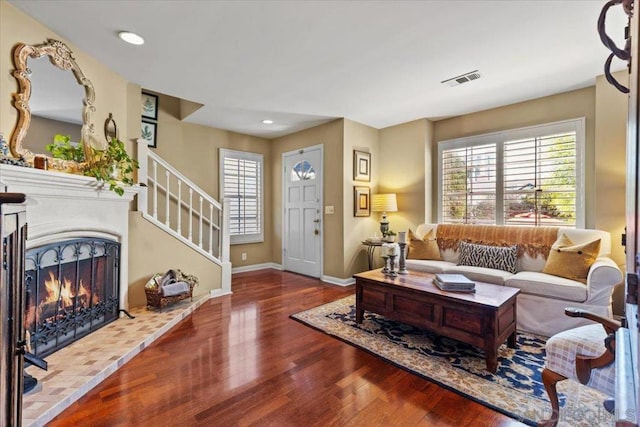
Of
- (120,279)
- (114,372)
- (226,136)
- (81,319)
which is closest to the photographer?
(114,372)

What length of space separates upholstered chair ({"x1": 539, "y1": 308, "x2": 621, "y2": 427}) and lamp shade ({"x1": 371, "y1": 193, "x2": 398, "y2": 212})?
10.1 feet

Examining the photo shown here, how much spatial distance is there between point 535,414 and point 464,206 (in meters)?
3.01

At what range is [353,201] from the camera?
14.8 feet

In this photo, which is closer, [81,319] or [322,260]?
[81,319]

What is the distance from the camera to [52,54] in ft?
7.46

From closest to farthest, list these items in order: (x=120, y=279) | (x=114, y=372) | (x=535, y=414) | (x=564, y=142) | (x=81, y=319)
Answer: (x=535, y=414) < (x=114, y=372) < (x=81, y=319) < (x=120, y=279) < (x=564, y=142)

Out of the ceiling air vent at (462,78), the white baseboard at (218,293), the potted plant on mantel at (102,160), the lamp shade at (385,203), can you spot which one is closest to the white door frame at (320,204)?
the lamp shade at (385,203)

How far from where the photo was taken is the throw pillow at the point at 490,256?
10.7 ft

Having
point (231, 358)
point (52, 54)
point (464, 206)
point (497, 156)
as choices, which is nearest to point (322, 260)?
point (464, 206)

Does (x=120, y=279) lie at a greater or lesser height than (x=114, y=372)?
greater

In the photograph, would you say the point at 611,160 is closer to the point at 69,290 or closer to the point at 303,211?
the point at 303,211

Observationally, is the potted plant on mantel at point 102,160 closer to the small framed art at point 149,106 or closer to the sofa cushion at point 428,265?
the small framed art at point 149,106

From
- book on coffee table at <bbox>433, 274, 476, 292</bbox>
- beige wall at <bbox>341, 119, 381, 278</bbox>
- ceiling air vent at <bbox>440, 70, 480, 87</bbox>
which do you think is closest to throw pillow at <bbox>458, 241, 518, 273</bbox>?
book on coffee table at <bbox>433, 274, 476, 292</bbox>

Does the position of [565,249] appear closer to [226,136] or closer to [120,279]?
[120,279]
